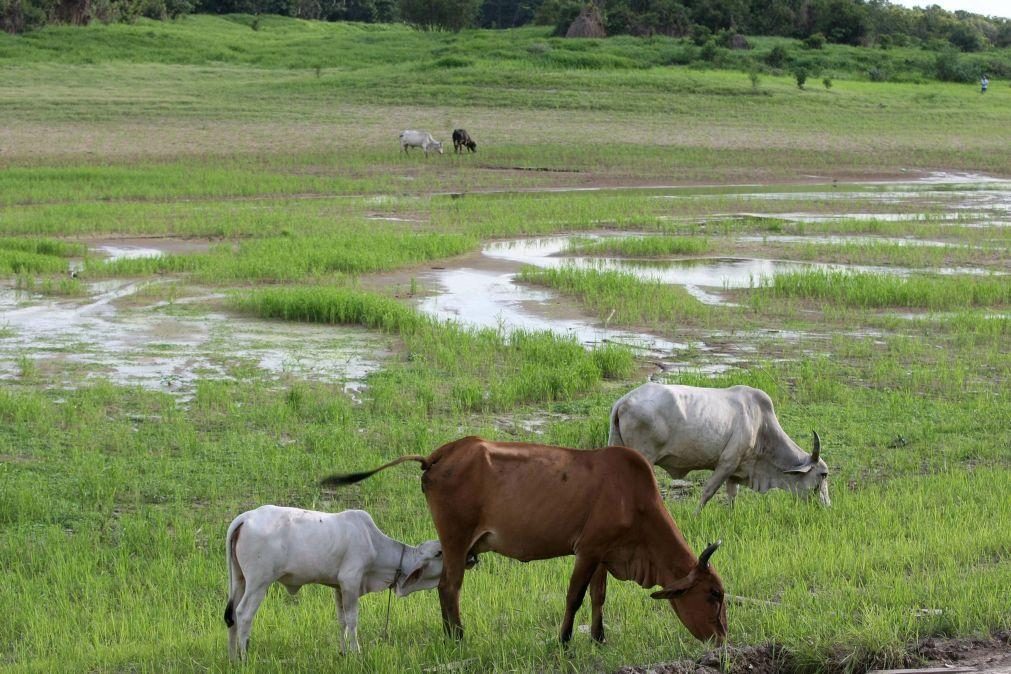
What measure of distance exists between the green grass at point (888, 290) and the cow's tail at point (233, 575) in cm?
1106

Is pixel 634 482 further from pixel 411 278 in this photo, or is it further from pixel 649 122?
pixel 649 122

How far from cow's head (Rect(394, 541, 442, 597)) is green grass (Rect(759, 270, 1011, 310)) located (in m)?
10.6

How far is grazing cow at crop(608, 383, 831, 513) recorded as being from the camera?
26.8ft

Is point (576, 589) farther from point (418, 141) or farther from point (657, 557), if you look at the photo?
point (418, 141)

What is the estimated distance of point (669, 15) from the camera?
6003cm

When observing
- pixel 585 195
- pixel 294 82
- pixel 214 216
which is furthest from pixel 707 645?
pixel 294 82

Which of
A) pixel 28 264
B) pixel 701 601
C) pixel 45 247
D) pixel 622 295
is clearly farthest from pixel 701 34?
pixel 701 601

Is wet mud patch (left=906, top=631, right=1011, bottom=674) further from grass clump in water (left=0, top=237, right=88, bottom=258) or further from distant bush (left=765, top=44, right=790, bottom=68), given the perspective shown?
distant bush (left=765, top=44, right=790, bottom=68)

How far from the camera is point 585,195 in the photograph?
2784cm

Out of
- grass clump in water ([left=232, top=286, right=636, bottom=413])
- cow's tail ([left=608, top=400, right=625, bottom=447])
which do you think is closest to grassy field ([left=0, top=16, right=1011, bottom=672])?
grass clump in water ([left=232, top=286, right=636, bottom=413])

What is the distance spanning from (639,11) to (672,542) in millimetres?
59542

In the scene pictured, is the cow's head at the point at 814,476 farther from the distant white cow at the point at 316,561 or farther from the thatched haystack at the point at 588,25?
the thatched haystack at the point at 588,25

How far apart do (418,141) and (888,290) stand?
19.6 meters

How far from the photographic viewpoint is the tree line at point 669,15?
5769cm
